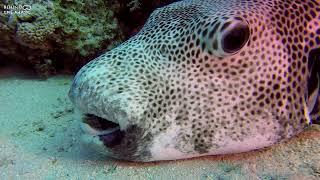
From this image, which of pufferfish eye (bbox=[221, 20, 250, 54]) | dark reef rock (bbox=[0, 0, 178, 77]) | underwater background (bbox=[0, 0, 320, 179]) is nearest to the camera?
pufferfish eye (bbox=[221, 20, 250, 54])

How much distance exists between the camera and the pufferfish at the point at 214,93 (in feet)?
7.73

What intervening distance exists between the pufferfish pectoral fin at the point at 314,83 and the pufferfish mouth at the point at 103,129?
1.46 m

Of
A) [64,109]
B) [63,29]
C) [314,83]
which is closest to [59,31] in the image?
[63,29]

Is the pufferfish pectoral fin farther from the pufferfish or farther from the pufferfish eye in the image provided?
the pufferfish eye

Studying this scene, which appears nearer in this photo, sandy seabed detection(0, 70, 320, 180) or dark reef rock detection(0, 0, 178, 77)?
sandy seabed detection(0, 70, 320, 180)

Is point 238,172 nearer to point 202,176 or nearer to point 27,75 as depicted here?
point 202,176

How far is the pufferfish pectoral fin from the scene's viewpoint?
252 cm

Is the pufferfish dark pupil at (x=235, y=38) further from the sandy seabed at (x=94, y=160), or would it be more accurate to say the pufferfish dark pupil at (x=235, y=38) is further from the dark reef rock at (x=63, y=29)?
the dark reef rock at (x=63, y=29)

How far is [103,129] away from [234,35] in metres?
1.20

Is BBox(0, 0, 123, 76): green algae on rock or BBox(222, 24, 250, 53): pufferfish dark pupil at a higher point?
BBox(222, 24, 250, 53): pufferfish dark pupil

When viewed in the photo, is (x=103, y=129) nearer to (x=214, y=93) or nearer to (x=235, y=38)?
(x=214, y=93)

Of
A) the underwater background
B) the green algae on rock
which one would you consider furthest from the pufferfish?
the green algae on rock

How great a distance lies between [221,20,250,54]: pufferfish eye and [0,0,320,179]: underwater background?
0.85 meters

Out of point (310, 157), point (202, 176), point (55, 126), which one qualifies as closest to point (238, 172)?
point (202, 176)
